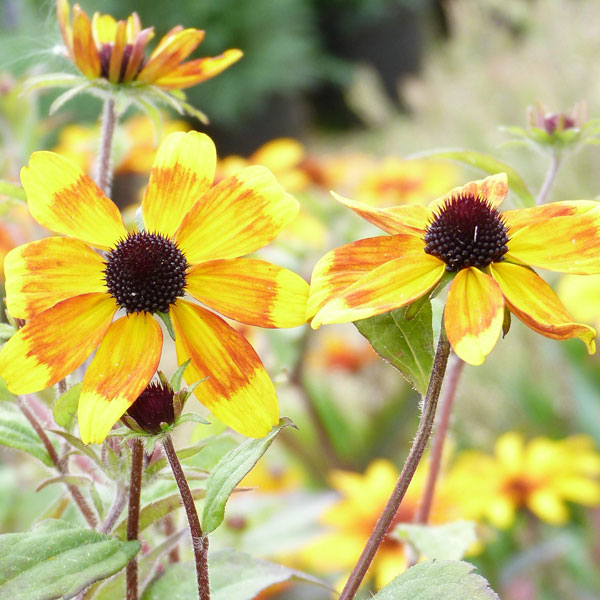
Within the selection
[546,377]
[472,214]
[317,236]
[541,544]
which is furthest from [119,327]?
[546,377]

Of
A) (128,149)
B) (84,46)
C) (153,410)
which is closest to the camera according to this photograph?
(153,410)

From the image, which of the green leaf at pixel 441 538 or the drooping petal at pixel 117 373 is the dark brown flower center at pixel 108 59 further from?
the green leaf at pixel 441 538

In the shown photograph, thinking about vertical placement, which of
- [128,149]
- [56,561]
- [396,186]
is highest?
[396,186]

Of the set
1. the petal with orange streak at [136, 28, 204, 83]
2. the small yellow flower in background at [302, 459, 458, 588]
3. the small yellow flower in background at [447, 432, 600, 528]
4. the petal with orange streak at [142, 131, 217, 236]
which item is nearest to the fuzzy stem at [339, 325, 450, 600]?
the petal with orange streak at [142, 131, 217, 236]

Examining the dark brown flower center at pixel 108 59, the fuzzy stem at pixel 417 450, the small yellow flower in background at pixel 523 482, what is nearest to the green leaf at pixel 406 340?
the fuzzy stem at pixel 417 450

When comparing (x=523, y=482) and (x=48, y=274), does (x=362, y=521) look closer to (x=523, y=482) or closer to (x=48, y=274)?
(x=523, y=482)

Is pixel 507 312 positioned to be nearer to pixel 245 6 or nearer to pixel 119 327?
pixel 119 327

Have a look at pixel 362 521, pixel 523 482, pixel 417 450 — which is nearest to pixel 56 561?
pixel 417 450
